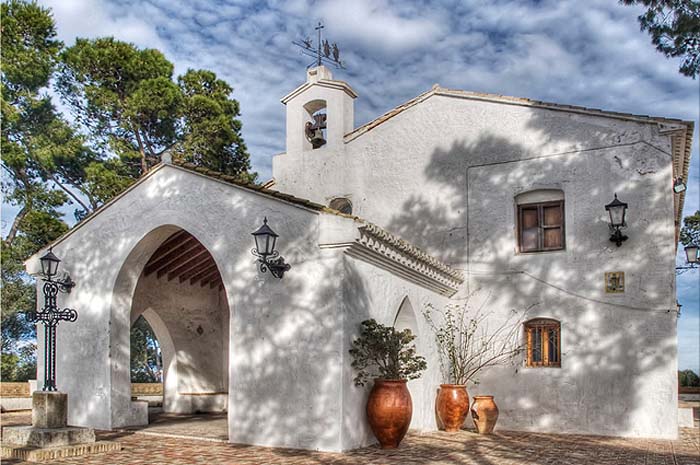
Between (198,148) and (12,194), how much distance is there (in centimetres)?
686

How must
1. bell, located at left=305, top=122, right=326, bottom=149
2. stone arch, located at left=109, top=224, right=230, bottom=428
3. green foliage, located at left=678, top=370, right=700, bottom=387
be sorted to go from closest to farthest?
stone arch, located at left=109, top=224, right=230, bottom=428 < bell, located at left=305, top=122, right=326, bottom=149 < green foliage, located at left=678, top=370, right=700, bottom=387

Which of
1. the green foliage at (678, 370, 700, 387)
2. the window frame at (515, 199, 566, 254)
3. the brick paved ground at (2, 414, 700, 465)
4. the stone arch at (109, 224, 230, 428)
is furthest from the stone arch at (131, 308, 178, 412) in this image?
the green foliage at (678, 370, 700, 387)

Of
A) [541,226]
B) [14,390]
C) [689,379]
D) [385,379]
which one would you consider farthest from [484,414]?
[689,379]

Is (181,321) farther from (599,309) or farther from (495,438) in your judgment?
(599,309)

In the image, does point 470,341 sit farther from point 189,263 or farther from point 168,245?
point 168,245

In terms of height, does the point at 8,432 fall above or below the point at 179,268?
below

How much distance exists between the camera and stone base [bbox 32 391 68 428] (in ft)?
31.0

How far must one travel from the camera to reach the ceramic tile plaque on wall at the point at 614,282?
12289 mm

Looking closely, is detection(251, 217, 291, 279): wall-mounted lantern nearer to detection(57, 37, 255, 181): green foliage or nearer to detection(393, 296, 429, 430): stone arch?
detection(393, 296, 429, 430): stone arch

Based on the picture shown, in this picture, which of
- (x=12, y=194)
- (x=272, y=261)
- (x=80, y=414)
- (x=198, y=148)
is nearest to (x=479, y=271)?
(x=272, y=261)

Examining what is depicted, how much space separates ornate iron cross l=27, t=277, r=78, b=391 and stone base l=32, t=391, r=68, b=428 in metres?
0.28

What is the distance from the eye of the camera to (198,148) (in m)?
25.0

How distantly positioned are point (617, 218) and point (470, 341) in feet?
12.3

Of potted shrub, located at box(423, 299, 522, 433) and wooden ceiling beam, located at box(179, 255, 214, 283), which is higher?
wooden ceiling beam, located at box(179, 255, 214, 283)
